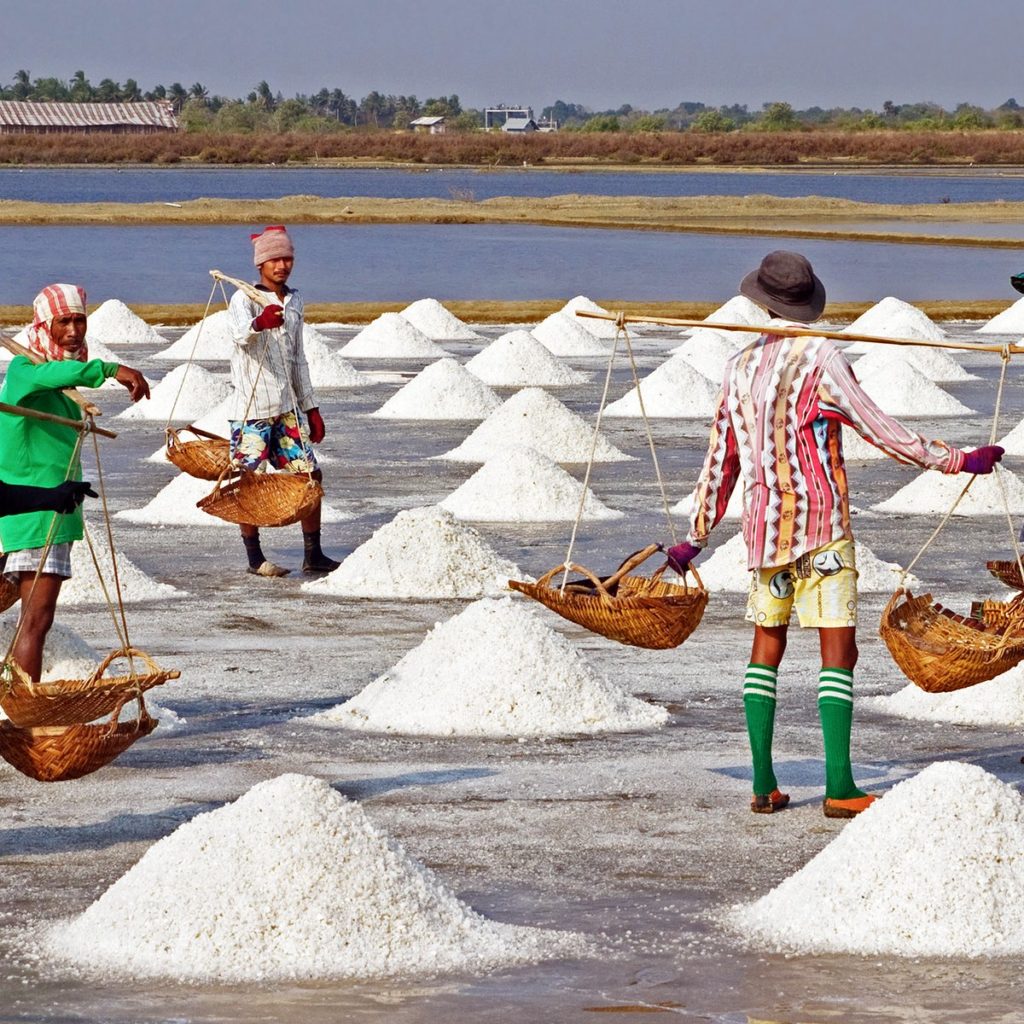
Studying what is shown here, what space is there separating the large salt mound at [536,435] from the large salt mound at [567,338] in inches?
327

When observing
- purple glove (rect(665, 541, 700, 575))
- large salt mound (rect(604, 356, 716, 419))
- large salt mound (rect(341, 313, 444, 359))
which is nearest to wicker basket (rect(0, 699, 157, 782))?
purple glove (rect(665, 541, 700, 575))

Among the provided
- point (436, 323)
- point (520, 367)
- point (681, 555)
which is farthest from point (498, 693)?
point (436, 323)

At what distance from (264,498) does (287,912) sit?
15.3 feet

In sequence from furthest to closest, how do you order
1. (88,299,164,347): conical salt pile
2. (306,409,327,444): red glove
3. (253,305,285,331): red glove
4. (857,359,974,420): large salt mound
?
(88,299,164,347): conical salt pile → (857,359,974,420): large salt mound → (306,409,327,444): red glove → (253,305,285,331): red glove

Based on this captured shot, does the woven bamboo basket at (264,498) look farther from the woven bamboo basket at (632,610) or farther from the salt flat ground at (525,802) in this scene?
the woven bamboo basket at (632,610)

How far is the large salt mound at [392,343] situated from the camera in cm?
2223

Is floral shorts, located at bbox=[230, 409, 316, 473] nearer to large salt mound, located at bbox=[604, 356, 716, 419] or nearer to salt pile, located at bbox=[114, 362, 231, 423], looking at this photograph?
salt pile, located at bbox=[114, 362, 231, 423]

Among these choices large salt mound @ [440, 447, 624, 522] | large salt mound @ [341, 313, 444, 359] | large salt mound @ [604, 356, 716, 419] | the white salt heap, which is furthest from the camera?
large salt mound @ [341, 313, 444, 359]

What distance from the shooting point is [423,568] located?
961 centimetres

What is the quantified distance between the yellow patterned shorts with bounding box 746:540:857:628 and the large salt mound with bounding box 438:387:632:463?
829cm

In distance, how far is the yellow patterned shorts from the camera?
5.83 m

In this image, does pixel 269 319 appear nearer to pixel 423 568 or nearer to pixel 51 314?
pixel 423 568

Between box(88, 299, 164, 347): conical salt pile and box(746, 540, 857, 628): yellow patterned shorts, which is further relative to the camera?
box(88, 299, 164, 347): conical salt pile

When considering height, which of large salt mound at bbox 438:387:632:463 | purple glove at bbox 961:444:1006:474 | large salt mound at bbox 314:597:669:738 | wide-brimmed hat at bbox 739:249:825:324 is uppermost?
wide-brimmed hat at bbox 739:249:825:324
